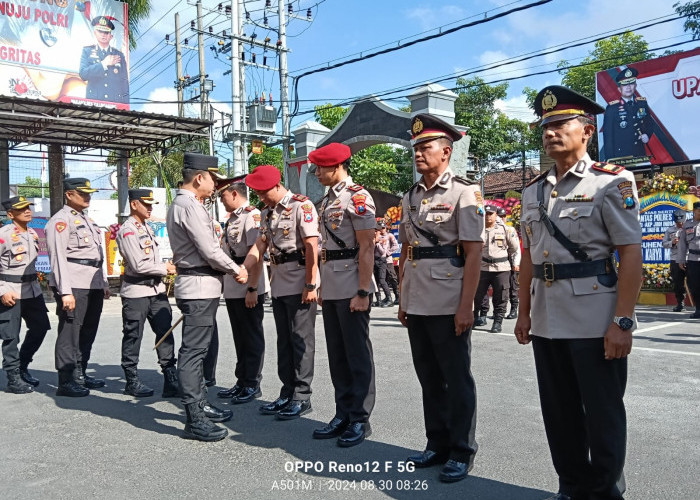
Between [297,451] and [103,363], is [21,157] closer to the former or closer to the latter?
[103,363]

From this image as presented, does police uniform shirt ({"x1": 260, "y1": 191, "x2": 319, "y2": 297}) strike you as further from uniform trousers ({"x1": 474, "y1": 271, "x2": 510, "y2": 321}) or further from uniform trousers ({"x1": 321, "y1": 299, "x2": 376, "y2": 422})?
uniform trousers ({"x1": 474, "y1": 271, "x2": 510, "y2": 321})

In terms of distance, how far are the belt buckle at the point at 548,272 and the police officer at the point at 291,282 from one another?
199 centimetres

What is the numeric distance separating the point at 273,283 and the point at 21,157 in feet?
51.8

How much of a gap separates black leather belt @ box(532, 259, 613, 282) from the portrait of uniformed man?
16.7 metres

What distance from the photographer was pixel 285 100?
69.6ft

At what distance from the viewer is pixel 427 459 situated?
342 cm

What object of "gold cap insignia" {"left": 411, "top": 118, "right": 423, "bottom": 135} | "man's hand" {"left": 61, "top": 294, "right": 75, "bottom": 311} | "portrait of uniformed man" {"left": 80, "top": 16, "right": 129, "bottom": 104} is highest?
"portrait of uniformed man" {"left": 80, "top": 16, "right": 129, "bottom": 104}

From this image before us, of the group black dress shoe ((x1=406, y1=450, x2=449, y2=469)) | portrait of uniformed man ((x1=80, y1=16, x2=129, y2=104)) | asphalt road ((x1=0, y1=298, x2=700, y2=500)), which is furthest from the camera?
portrait of uniformed man ((x1=80, y1=16, x2=129, y2=104))

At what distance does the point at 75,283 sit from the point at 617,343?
4859 millimetres

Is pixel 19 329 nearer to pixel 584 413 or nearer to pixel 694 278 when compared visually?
pixel 584 413

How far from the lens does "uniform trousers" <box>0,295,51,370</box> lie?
5793 millimetres

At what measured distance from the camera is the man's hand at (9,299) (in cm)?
577

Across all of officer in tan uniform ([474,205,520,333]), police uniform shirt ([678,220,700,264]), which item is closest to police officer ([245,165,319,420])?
officer in tan uniform ([474,205,520,333])

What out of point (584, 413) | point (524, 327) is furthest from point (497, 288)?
point (584, 413)
